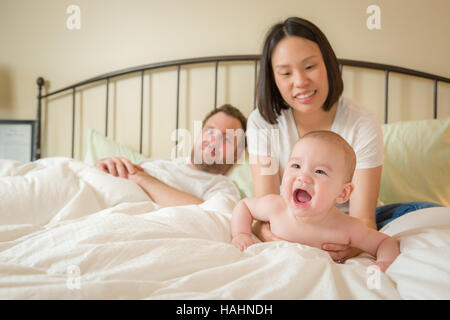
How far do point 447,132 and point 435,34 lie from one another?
0.65 metres

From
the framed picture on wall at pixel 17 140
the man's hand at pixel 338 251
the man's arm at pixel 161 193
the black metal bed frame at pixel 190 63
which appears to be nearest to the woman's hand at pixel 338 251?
the man's hand at pixel 338 251

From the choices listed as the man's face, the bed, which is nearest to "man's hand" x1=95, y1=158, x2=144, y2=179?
the bed

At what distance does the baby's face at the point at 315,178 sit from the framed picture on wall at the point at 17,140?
1.91 meters

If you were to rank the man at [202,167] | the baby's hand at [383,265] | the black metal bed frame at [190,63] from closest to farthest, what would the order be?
the baby's hand at [383,265]
the man at [202,167]
the black metal bed frame at [190,63]

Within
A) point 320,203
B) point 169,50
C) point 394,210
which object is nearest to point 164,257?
point 320,203

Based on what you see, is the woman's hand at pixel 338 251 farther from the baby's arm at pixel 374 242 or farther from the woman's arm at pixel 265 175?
the woman's arm at pixel 265 175

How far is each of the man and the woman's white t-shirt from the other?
0.30 m

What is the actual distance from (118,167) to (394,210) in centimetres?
105

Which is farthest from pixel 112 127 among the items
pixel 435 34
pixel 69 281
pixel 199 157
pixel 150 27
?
pixel 435 34

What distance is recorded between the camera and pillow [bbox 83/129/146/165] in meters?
1.84

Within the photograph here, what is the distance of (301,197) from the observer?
2.56 feet

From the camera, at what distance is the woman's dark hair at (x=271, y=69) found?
1.04m

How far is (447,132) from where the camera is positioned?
4.57 ft

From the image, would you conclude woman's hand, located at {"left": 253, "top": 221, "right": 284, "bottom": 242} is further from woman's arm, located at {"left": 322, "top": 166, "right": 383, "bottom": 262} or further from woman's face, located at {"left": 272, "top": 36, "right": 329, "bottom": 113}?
woman's face, located at {"left": 272, "top": 36, "right": 329, "bottom": 113}
